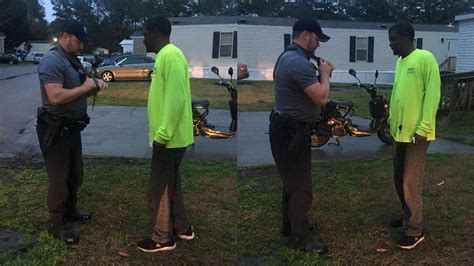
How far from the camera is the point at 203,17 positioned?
5156mm

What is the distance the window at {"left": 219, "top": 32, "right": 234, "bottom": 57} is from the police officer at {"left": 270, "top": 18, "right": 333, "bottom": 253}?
945 millimetres

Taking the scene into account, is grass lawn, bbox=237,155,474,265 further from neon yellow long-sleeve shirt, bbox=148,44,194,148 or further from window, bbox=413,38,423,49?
window, bbox=413,38,423,49

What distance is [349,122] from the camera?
812 cm

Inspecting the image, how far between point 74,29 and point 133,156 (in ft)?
11.8

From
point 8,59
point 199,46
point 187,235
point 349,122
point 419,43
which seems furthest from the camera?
point 8,59

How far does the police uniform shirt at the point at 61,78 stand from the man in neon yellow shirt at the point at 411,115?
2475 mm

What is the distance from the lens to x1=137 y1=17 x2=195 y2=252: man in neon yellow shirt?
3.74 m

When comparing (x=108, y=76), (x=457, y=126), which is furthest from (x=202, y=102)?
(x=108, y=76)

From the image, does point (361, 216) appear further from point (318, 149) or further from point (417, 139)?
point (318, 149)

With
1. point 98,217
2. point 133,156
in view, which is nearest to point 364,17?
point 98,217

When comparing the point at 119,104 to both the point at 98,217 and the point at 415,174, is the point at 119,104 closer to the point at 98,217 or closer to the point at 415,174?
the point at 98,217

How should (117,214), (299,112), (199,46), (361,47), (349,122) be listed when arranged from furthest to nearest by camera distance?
(349,122) → (361,47) → (199,46) → (117,214) → (299,112)

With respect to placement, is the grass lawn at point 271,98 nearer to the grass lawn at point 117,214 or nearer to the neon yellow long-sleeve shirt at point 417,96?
the grass lawn at point 117,214

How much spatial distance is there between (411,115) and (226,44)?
1.73m
